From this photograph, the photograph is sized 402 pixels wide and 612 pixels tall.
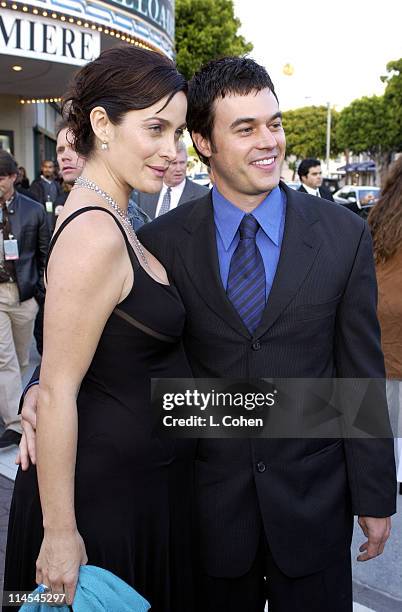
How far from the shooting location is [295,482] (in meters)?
2.07

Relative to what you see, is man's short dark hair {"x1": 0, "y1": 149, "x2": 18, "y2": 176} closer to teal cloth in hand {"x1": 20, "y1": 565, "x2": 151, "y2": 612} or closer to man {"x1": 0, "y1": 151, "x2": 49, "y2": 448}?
man {"x1": 0, "y1": 151, "x2": 49, "y2": 448}

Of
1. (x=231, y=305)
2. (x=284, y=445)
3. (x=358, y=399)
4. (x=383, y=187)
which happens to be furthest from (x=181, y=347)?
(x=383, y=187)

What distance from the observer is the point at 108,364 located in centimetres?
177

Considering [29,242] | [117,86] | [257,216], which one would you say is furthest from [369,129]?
[117,86]

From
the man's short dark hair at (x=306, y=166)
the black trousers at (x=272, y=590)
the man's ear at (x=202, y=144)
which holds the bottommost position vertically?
the black trousers at (x=272, y=590)

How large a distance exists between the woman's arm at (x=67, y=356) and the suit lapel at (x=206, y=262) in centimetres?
43

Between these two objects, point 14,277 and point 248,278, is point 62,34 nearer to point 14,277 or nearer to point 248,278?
point 14,277

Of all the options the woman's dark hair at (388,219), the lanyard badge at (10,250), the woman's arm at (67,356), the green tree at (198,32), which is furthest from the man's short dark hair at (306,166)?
the green tree at (198,32)

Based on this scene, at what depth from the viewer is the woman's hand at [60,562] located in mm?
1669

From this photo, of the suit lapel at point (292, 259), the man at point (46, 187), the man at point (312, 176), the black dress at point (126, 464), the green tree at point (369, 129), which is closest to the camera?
the black dress at point (126, 464)

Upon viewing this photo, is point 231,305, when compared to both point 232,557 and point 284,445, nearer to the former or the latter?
point 284,445

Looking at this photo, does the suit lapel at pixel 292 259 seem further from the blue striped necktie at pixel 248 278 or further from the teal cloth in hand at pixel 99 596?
the teal cloth in hand at pixel 99 596

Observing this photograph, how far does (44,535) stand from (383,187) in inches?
120

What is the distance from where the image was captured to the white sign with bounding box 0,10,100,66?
11.5 meters
